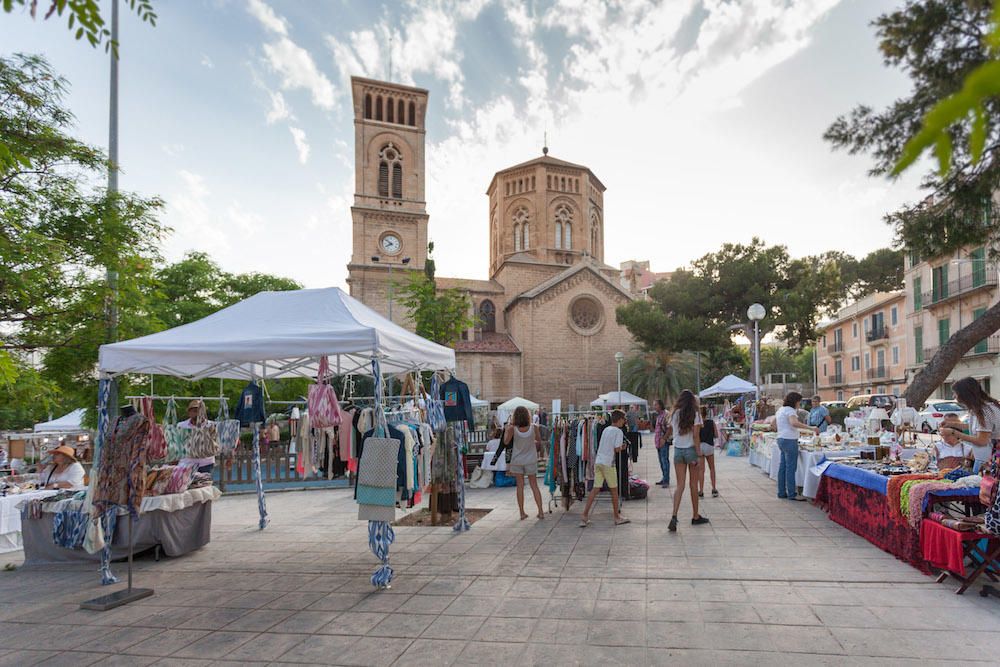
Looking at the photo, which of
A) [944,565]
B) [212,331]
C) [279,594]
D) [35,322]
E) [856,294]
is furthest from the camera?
[856,294]

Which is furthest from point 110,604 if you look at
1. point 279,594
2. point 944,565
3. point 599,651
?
point 944,565

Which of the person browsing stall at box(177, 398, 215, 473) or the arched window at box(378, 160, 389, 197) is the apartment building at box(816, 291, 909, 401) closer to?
the arched window at box(378, 160, 389, 197)

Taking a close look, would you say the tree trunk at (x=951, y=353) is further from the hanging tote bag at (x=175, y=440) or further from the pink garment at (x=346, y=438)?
the hanging tote bag at (x=175, y=440)

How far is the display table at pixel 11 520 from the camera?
7.56m

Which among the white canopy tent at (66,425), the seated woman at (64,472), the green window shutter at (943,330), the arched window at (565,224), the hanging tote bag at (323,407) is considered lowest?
the white canopy tent at (66,425)

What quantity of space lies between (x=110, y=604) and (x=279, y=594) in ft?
4.55

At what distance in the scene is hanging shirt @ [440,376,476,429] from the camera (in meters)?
8.24

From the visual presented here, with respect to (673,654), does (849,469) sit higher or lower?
higher

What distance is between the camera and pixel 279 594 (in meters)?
5.47

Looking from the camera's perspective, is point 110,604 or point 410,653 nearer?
point 410,653

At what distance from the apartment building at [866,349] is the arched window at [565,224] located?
731 inches

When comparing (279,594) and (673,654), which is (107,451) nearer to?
(279,594)

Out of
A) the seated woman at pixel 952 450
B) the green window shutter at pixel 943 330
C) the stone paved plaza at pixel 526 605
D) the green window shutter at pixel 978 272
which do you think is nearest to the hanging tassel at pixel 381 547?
the stone paved plaza at pixel 526 605

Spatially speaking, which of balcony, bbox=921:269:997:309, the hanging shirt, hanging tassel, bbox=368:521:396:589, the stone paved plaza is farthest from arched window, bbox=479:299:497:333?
hanging tassel, bbox=368:521:396:589
